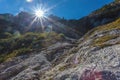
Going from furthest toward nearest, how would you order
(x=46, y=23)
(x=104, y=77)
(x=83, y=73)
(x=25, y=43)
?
(x=46, y=23), (x=25, y=43), (x=83, y=73), (x=104, y=77)

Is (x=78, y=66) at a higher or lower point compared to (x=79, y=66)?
higher

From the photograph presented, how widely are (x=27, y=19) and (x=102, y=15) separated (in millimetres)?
55863

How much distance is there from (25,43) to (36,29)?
172ft

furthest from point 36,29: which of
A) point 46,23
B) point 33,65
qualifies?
point 33,65

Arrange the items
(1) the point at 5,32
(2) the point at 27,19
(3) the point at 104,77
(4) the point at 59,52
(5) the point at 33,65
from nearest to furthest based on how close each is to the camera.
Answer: (3) the point at 104,77, (5) the point at 33,65, (4) the point at 59,52, (1) the point at 5,32, (2) the point at 27,19

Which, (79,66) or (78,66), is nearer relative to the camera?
(79,66)

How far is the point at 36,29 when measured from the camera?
158875 mm

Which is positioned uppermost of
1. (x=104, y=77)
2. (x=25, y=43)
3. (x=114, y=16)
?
(x=114, y=16)

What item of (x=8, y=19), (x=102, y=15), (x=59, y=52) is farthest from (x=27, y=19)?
(x=59, y=52)

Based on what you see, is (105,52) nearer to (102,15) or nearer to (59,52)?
(59,52)

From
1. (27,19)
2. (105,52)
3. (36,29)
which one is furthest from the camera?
(27,19)

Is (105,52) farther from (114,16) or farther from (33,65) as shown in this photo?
(114,16)

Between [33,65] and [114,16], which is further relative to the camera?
[114,16]

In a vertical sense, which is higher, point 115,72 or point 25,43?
point 25,43
